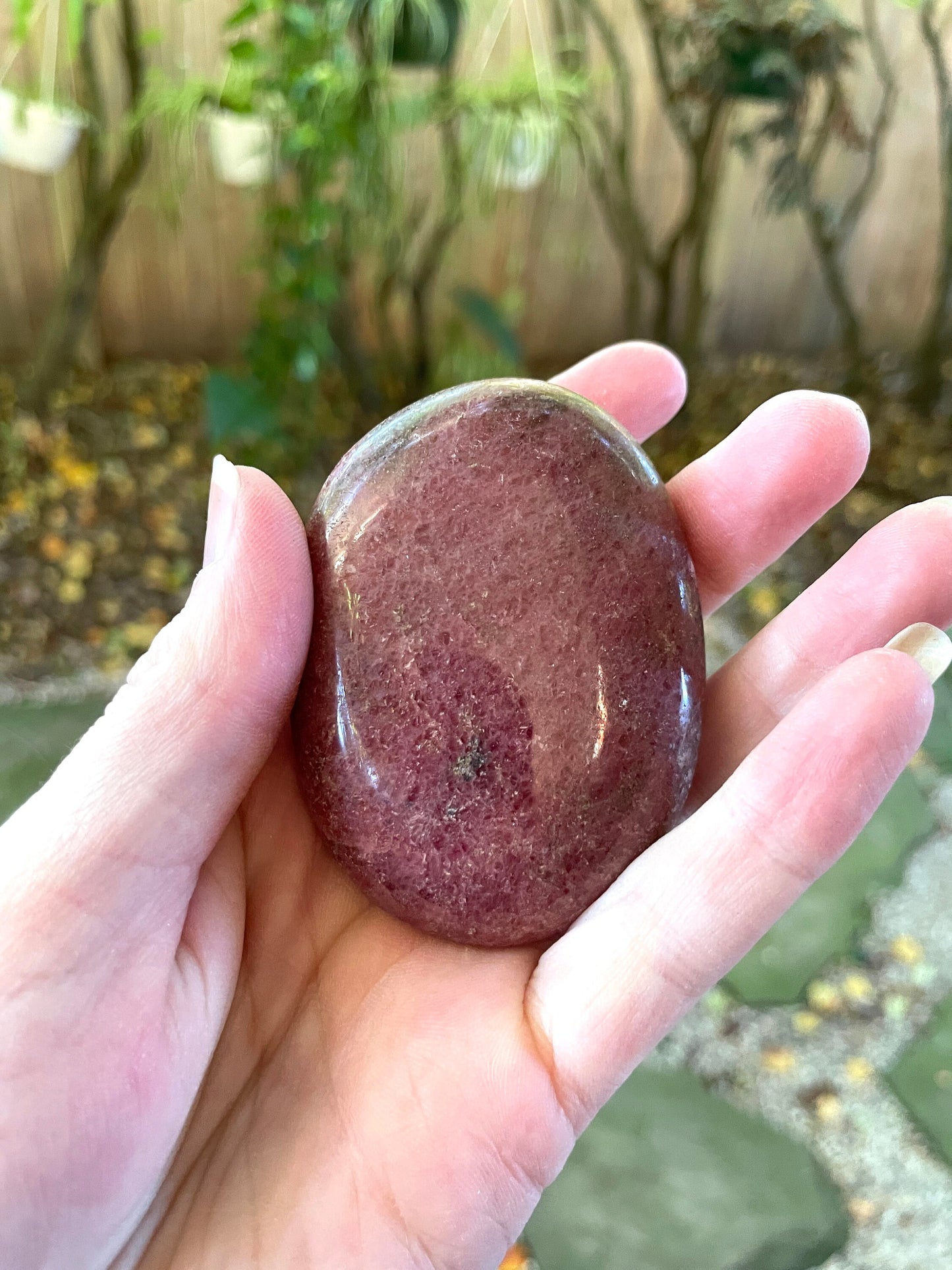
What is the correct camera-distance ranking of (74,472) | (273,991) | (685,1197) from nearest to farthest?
(273,991) → (685,1197) → (74,472)

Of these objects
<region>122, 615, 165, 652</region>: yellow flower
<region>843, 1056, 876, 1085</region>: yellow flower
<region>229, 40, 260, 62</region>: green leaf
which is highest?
<region>229, 40, 260, 62</region>: green leaf

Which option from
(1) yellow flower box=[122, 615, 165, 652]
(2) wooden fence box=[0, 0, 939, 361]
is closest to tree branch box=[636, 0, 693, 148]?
(2) wooden fence box=[0, 0, 939, 361]

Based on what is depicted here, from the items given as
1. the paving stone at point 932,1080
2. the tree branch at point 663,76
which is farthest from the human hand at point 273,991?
the tree branch at point 663,76

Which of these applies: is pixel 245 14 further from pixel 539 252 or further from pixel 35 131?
pixel 539 252

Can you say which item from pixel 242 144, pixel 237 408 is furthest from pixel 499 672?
pixel 242 144

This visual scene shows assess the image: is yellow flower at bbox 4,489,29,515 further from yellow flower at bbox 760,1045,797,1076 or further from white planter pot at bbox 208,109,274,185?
yellow flower at bbox 760,1045,797,1076

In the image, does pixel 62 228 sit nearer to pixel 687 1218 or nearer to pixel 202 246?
pixel 202 246
